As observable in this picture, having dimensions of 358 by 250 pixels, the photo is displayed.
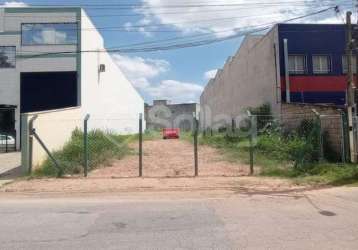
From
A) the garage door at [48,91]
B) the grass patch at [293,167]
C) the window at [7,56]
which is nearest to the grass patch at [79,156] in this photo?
the grass patch at [293,167]

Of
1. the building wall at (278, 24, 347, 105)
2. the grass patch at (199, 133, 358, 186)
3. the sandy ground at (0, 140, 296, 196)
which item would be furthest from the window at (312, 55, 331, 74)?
the sandy ground at (0, 140, 296, 196)

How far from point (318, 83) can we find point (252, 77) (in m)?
6.63

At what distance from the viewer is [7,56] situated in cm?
2816

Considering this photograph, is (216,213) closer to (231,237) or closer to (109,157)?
(231,237)

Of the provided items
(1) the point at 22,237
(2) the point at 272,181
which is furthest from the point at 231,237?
(2) the point at 272,181

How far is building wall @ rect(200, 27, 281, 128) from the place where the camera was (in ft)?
85.4

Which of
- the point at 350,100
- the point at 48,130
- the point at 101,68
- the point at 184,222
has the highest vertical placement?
the point at 101,68

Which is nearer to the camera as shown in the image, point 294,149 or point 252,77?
point 294,149

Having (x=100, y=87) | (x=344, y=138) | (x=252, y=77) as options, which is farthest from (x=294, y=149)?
(x=100, y=87)

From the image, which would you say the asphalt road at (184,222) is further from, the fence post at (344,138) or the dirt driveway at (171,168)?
the fence post at (344,138)

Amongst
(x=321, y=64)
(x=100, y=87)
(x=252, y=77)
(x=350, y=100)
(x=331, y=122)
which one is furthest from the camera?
(x=100, y=87)

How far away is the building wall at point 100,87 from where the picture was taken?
28.9 metres

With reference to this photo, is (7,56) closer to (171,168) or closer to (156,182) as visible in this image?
(171,168)

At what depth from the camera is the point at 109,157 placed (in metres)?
17.6
